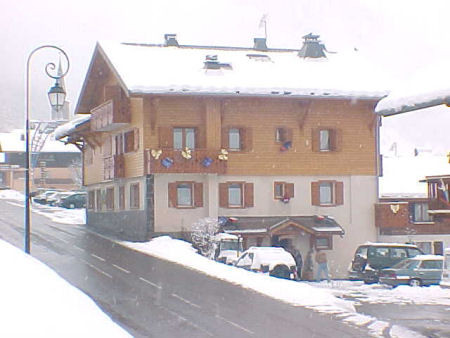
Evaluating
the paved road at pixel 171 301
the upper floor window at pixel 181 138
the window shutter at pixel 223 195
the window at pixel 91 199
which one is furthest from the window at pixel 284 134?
the window at pixel 91 199

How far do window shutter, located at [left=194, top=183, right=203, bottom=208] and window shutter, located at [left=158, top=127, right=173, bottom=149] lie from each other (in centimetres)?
221

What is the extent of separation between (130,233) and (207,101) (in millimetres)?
7577

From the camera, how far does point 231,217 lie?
37.0m

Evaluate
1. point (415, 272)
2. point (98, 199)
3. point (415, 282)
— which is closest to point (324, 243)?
point (415, 272)

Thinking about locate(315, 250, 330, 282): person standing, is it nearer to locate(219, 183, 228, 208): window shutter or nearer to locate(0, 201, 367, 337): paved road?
locate(219, 183, 228, 208): window shutter

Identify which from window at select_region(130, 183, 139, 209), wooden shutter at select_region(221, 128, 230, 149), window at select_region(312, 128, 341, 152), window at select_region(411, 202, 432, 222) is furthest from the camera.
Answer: window at select_region(411, 202, 432, 222)

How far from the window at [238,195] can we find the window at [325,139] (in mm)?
4025

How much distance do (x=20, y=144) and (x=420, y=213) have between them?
223 feet

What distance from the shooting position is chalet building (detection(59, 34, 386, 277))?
36125 mm

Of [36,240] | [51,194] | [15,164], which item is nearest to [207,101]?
[36,240]

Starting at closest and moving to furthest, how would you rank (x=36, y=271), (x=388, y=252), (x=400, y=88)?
(x=400, y=88) < (x=36, y=271) < (x=388, y=252)

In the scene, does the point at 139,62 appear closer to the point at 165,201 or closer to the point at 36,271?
the point at 165,201

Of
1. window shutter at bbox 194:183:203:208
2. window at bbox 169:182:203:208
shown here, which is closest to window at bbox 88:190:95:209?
window at bbox 169:182:203:208

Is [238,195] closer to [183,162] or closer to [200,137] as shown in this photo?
[200,137]
